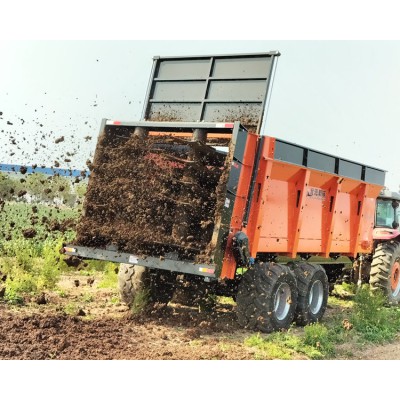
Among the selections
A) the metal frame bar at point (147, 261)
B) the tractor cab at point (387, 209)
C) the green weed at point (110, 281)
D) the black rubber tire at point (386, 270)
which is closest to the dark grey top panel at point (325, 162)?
the tractor cab at point (387, 209)

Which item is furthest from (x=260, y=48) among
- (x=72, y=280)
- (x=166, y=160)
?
(x=72, y=280)

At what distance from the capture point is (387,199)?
10.8m

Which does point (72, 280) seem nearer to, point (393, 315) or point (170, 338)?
point (170, 338)

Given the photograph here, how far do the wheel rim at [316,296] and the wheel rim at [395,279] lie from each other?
2.60 meters

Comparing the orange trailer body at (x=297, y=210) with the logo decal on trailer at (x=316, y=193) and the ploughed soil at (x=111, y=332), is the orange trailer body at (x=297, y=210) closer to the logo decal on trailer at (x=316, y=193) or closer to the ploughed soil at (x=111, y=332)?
the logo decal on trailer at (x=316, y=193)

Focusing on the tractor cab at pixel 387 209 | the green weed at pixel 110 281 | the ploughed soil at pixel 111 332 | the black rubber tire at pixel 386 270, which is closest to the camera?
the ploughed soil at pixel 111 332

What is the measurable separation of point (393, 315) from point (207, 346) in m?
3.87

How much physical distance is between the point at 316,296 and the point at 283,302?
3.88 ft

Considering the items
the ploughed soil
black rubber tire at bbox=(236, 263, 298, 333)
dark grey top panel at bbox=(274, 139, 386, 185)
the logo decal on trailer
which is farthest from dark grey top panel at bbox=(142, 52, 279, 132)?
the ploughed soil

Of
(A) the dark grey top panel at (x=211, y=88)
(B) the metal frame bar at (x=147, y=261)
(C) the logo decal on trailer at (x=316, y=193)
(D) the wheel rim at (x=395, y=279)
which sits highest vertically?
(A) the dark grey top panel at (x=211, y=88)

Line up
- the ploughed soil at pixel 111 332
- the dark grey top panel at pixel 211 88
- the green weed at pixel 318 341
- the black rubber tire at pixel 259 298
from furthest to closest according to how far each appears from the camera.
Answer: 1. the dark grey top panel at pixel 211 88
2. the black rubber tire at pixel 259 298
3. the green weed at pixel 318 341
4. the ploughed soil at pixel 111 332

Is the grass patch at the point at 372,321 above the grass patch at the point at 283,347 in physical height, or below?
above

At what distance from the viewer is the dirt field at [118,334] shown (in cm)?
559

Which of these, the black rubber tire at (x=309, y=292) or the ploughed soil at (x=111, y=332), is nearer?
the ploughed soil at (x=111, y=332)
